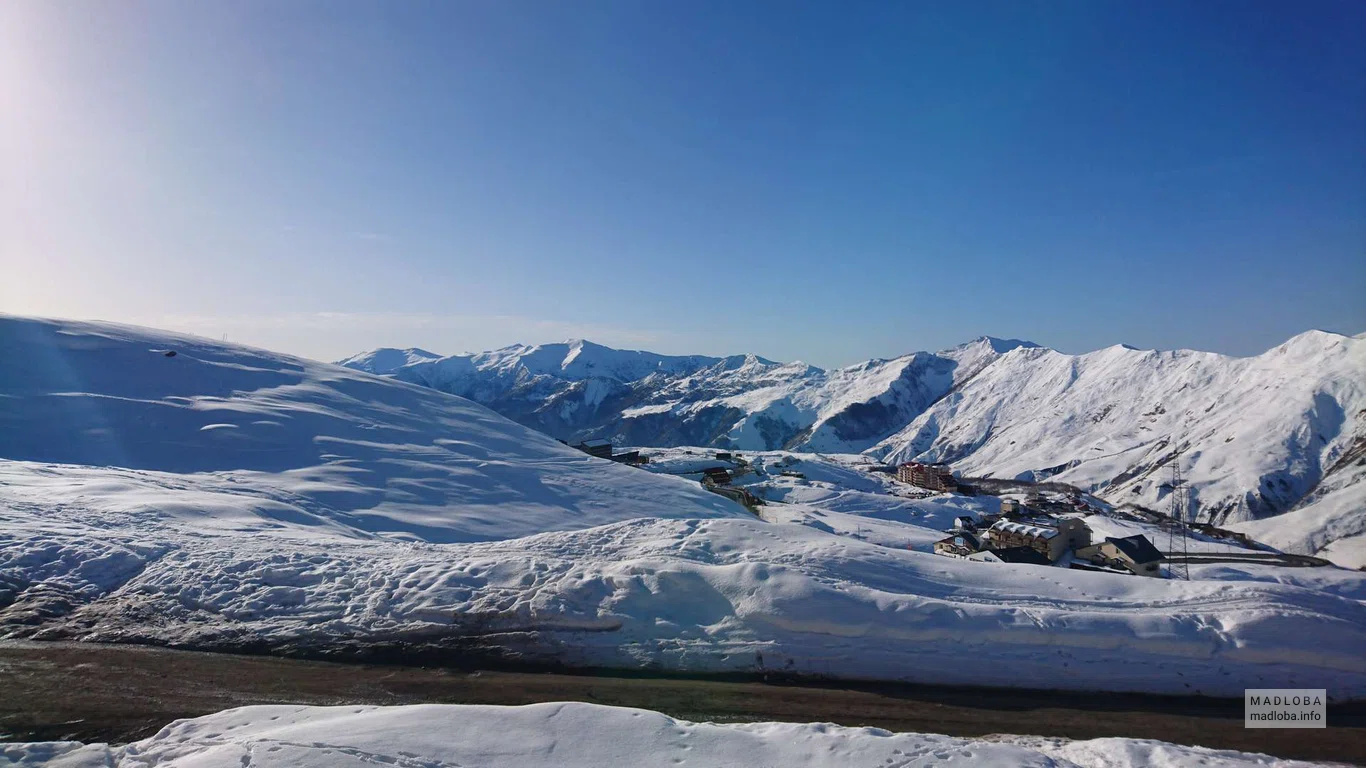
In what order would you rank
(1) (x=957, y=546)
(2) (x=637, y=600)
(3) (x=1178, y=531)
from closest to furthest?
(2) (x=637, y=600) → (1) (x=957, y=546) → (3) (x=1178, y=531)

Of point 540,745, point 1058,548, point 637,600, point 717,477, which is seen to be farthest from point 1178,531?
point 540,745

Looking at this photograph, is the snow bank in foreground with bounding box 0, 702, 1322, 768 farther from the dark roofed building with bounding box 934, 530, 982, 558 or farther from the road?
the dark roofed building with bounding box 934, 530, 982, 558

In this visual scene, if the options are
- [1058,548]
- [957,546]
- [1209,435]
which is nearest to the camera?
[957,546]

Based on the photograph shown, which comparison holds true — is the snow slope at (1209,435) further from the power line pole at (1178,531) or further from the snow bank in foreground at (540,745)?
the snow bank in foreground at (540,745)

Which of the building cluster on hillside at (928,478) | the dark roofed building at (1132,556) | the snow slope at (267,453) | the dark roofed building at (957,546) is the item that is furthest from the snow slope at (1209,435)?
the snow slope at (267,453)

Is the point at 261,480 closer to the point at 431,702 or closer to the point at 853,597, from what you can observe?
the point at 431,702

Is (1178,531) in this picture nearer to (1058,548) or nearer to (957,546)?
(1058,548)
